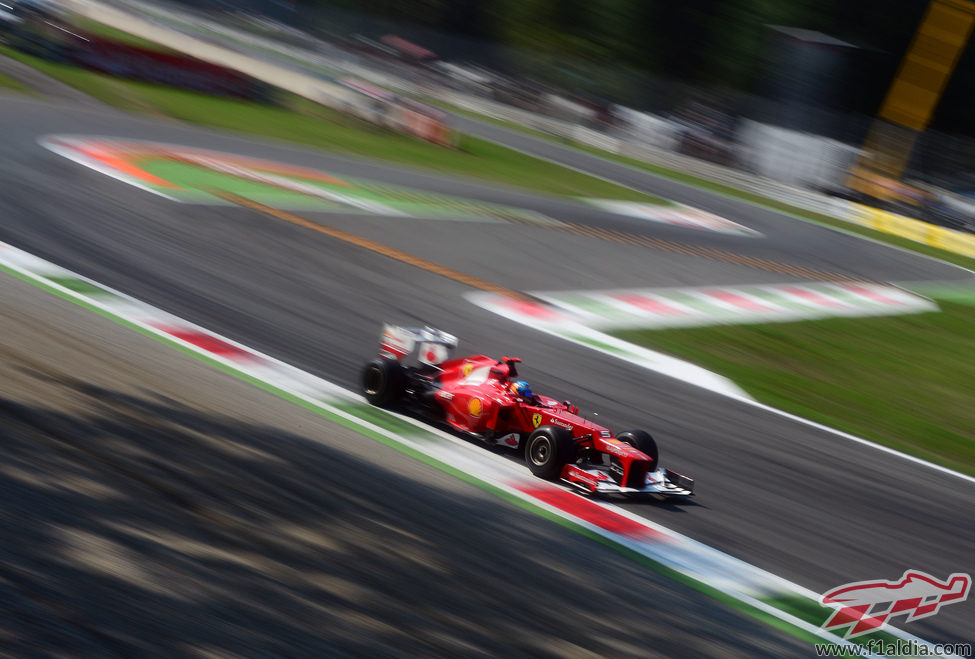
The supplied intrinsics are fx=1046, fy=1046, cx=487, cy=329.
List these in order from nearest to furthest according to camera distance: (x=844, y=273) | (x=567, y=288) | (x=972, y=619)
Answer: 1. (x=972, y=619)
2. (x=567, y=288)
3. (x=844, y=273)

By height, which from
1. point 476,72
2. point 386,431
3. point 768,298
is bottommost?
point 386,431

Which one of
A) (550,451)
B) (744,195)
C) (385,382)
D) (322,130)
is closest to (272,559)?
(550,451)

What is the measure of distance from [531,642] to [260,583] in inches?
46.9

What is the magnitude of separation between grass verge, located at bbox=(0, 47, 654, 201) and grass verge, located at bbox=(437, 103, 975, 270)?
5.58 meters

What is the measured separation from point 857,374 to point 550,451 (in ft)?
21.1

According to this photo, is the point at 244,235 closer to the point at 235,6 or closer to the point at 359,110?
the point at 359,110

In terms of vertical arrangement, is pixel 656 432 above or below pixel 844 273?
below

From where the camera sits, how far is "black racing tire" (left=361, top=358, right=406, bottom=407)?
773cm

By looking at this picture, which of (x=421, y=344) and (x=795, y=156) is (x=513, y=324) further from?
(x=795, y=156)

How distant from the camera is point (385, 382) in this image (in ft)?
25.3

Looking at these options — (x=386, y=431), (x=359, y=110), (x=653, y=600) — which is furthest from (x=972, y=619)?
(x=359, y=110)

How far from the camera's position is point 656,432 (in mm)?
8555

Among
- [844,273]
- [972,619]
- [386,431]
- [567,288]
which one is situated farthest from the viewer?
[844,273]

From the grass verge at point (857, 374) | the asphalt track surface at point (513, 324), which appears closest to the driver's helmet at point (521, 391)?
the asphalt track surface at point (513, 324)
